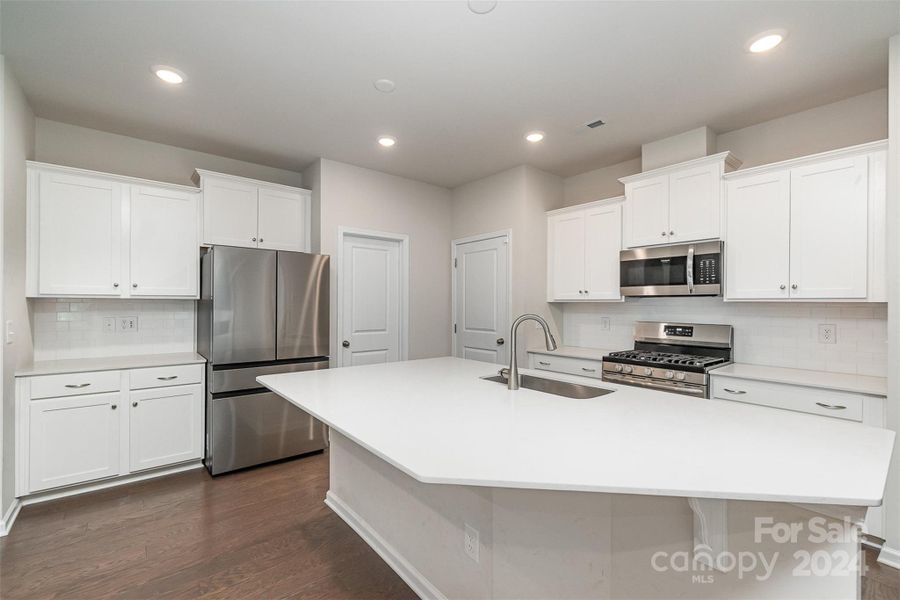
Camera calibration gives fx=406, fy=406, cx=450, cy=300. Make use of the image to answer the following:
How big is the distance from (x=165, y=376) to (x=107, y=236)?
1.13m

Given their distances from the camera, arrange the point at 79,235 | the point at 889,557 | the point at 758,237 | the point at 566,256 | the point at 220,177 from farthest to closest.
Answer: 1. the point at 566,256
2. the point at 220,177
3. the point at 79,235
4. the point at 758,237
5. the point at 889,557

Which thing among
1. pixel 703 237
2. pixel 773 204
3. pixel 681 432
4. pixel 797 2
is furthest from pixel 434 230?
pixel 681 432

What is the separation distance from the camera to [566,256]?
4062 millimetres

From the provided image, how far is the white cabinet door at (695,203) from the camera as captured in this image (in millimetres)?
3004

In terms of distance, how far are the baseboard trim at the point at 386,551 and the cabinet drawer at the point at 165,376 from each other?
148 cm

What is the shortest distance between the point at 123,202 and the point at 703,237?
14.5 feet

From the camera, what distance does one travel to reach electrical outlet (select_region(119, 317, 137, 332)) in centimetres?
335

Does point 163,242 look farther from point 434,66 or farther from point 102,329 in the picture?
point 434,66

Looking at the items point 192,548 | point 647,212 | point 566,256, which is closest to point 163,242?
point 192,548

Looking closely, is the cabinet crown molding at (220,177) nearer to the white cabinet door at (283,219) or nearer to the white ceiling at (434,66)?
the white cabinet door at (283,219)

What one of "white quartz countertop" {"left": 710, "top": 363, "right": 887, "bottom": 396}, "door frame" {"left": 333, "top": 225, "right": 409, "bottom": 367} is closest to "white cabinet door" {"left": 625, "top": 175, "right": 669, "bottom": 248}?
"white quartz countertop" {"left": 710, "top": 363, "right": 887, "bottom": 396}

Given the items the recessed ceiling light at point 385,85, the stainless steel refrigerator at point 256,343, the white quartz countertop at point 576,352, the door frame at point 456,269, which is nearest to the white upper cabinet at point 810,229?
the white quartz countertop at point 576,352

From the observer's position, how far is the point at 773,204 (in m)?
2.74

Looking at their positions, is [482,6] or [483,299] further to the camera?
[483,299]
